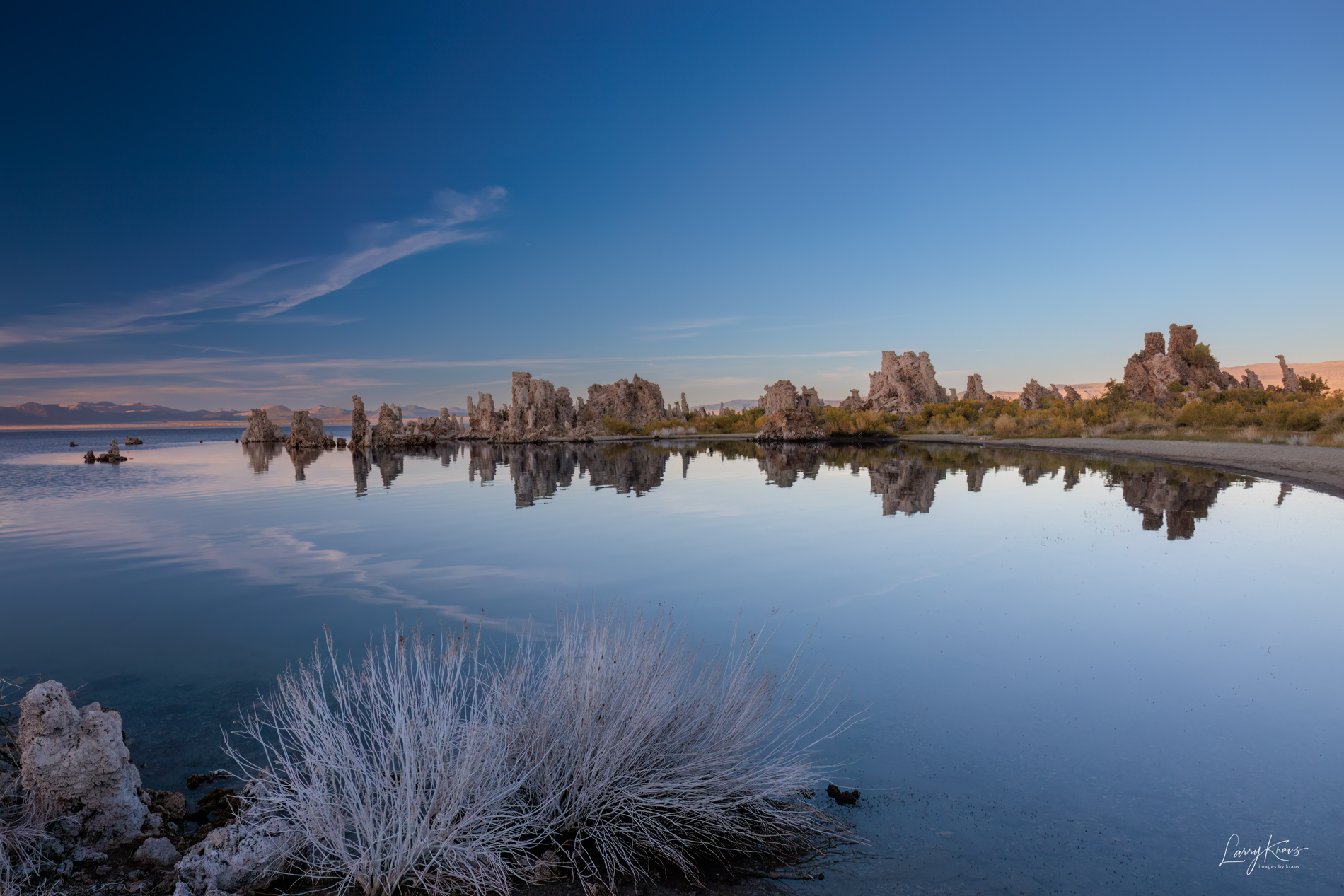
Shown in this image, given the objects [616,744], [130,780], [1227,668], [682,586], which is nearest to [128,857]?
[130,780]

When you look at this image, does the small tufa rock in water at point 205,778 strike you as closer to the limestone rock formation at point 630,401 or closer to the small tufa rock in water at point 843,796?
the small tufa rock in water at point 843,796

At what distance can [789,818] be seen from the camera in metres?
3.40

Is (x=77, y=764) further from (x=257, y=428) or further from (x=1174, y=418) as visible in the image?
(x=257, y=428)

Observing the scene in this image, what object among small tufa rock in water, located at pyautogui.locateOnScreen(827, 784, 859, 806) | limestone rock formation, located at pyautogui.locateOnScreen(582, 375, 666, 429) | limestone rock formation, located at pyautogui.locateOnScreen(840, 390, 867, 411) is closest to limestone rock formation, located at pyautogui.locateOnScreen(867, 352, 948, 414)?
limestone rock formation, located at pyautogui.locateOnScreen(840, 390, 867, 411)

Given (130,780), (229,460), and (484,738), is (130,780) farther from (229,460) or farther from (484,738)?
(229,460)

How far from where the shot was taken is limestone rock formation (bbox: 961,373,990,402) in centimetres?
8119

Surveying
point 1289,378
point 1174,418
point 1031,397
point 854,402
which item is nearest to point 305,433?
point 854,402

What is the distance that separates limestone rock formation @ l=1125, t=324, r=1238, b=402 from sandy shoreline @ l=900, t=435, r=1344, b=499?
24.9 metres

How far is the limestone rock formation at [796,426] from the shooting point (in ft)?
161

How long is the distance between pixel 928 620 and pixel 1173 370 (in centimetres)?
6170

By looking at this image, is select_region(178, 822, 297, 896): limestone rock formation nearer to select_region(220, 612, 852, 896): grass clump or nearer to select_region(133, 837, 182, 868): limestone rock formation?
select_region(220, 612, 852, 896): grass clump

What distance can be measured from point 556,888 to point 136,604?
27.2 feet

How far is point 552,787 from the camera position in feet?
10.8

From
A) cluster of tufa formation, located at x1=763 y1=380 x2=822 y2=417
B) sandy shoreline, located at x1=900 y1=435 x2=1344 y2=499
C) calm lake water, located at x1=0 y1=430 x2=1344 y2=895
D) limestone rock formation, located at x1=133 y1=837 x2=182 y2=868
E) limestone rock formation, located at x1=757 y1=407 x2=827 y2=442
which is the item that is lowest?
calm lake water, located at x1=0 y1=430 x2=1344 y2=895
